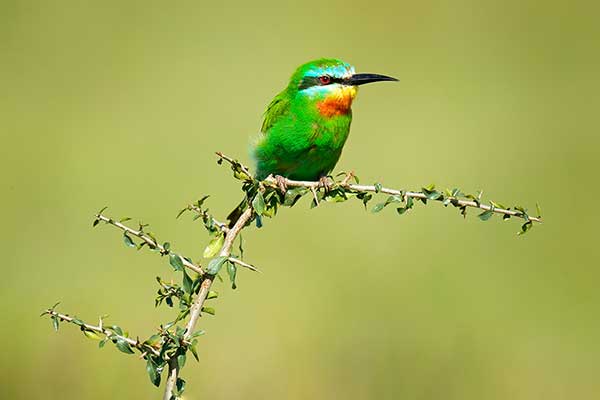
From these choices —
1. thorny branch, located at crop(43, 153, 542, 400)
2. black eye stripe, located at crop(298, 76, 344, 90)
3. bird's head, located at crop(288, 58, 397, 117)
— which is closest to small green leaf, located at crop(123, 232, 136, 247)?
thorny branch, located at crop(43, 153, 542, 400)

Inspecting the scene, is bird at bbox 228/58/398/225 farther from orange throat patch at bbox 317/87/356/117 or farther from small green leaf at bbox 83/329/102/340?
small green leaf at bbox 83/329/102/340

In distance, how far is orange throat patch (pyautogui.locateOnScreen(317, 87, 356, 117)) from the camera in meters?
3.08

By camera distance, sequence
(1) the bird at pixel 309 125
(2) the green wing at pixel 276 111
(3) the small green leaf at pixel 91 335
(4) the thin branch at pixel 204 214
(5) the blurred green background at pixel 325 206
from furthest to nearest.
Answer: (5) the blurred green background at pixel 325 206, (2) the green wing at pixel 276 111, (1) the bird at pixel 309 125, (4) the thin branch at pixel 204 214, (3) the small green leaf at pixel 91 335

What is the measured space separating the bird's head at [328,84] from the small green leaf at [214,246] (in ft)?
4.76

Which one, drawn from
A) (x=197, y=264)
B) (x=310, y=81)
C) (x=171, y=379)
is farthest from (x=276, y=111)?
(x=171, y=379)

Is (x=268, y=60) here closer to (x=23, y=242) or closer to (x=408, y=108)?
(x=408, y=108)

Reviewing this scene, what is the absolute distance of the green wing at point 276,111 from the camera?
3.14m

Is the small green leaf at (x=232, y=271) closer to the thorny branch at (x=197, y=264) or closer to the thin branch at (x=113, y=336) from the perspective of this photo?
the thorny branch at (x=197, y=264)

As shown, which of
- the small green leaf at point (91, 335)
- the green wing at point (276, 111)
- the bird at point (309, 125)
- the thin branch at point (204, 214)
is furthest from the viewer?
the green wing at point (276, 111)

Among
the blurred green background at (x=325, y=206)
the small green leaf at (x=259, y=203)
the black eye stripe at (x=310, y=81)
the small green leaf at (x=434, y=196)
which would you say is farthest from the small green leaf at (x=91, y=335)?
the black eye stripe at (x=310, y=81)

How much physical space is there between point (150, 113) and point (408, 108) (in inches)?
76.8

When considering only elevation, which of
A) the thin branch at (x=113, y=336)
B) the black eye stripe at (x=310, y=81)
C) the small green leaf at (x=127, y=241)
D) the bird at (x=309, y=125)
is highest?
the black eye stripe at (x=310, y=81)

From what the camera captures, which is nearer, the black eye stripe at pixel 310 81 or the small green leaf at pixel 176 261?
the small green leaf at pixel 176 261

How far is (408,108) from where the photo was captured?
725 cm
